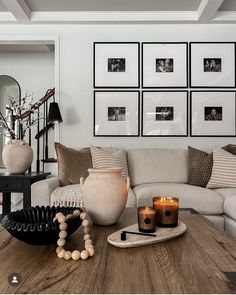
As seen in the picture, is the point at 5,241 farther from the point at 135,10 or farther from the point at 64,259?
the point at 135,10

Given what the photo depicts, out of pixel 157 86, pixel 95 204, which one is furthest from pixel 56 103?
pixel 95 204

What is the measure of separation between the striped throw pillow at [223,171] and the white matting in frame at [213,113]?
2.55 feet

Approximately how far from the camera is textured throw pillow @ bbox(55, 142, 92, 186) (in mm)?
3070

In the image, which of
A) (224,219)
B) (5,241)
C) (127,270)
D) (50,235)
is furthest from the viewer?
(224,219)

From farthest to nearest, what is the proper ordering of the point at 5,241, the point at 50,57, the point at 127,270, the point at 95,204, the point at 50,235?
1. the point at 50,57
2. the point at 95,204
3. the point at 5,241
4. the point at 50,235
5. the point at 127,270

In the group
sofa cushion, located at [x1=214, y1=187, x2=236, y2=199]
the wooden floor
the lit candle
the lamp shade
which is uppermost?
the lamp shade

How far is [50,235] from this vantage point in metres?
1.11

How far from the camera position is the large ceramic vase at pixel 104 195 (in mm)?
1416

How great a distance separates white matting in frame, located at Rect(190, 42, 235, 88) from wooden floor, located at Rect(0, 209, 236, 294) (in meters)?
Answer: 2.97

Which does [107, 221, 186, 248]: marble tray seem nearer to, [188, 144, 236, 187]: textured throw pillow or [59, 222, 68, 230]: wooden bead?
[59, 222, 68, 230]: wooden bead

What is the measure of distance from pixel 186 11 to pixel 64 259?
355 centimetres

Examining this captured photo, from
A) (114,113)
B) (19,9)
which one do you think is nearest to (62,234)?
(114,113)

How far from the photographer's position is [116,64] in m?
3.96

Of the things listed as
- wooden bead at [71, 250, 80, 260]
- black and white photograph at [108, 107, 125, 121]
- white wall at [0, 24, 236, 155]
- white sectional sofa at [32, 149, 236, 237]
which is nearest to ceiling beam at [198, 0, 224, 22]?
white wall at [0, 24, 236, 155]
